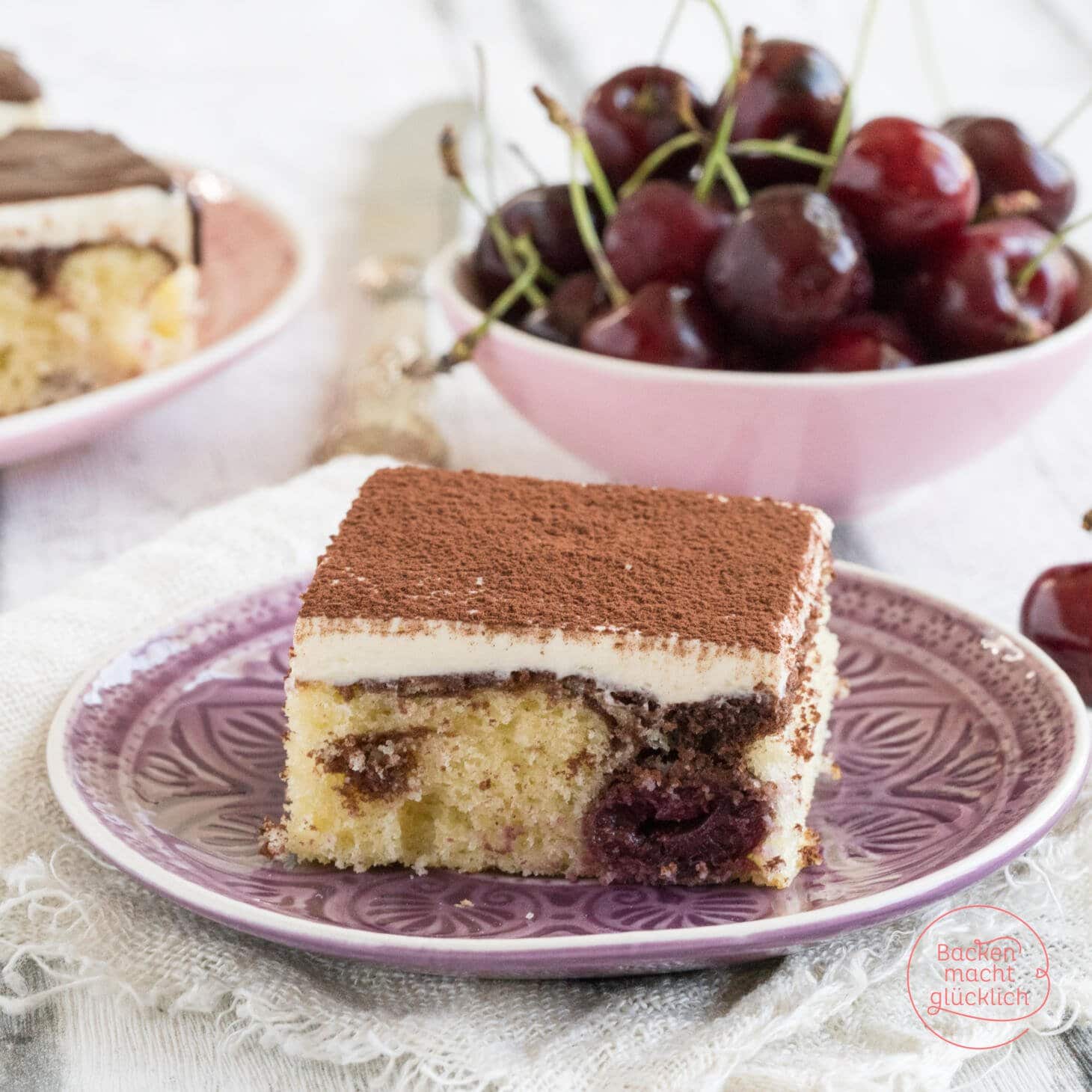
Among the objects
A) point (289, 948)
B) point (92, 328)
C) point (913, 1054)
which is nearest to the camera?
point (913, 1054)

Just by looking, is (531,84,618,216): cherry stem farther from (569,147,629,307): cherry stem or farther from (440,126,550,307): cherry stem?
(440,126,550,307): cherry stem

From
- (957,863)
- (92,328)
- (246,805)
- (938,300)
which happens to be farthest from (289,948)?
(92,328)

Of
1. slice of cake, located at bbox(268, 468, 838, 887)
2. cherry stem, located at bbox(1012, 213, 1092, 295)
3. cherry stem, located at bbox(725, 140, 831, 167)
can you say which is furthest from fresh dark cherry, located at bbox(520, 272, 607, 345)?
slice of cake, located at bbox(268, 468, 838, 887)

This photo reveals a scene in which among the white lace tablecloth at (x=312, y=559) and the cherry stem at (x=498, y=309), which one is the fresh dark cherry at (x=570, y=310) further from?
the white lace tablecloth at (x=312, y=559)

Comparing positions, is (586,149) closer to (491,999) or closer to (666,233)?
(666,233)

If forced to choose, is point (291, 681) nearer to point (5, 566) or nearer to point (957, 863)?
point (957, 863)

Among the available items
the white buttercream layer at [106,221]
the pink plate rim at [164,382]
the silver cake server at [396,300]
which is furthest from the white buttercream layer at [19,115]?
the silver cake server at [396,300]
